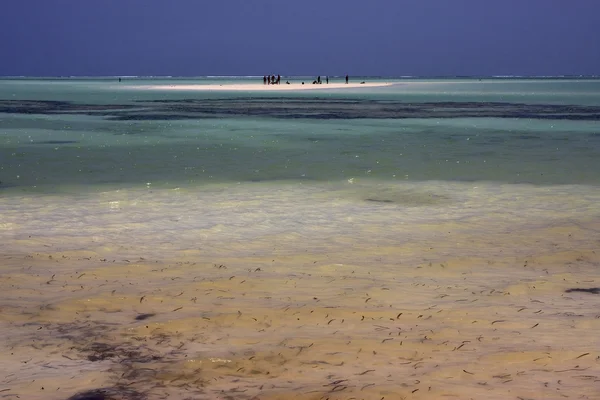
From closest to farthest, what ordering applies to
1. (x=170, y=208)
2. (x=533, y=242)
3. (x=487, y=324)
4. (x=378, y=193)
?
(x=487, y=324) → (x=533, y=242) → (x=170, y=208) → (x=378, y=193)

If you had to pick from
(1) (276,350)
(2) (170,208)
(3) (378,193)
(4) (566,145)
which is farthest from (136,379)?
(4) (566,145)

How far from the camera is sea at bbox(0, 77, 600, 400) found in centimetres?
470

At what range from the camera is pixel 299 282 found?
6938 millimetres

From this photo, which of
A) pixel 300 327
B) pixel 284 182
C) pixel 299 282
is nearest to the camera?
pixel 300 327

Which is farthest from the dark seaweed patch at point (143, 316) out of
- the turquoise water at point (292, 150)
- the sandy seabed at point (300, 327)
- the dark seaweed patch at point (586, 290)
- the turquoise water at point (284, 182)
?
the turquoise water at point (292, 150)

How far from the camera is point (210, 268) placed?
24.5 feet

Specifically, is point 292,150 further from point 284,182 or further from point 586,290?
point 586,290

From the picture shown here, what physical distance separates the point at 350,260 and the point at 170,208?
4.10 meters

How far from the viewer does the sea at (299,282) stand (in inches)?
185

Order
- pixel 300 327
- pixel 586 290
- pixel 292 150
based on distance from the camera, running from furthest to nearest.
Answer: pixel 292 150, pixel 586 290, pixel 300 327

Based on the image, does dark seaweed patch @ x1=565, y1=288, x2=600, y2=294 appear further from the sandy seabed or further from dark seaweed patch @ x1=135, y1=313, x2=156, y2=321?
dark seaweed patch @ x1=135, y1=313, x2=156, y2=321

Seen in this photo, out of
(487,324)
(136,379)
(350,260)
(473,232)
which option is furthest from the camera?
(473,232)

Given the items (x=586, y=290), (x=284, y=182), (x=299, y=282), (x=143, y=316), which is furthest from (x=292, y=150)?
(x=143, y=316)

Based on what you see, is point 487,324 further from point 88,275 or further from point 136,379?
point 88,275
